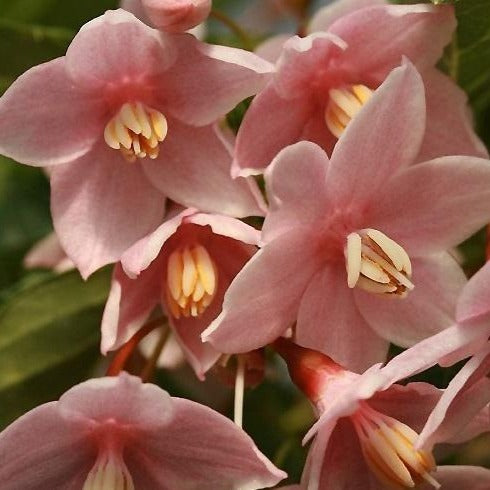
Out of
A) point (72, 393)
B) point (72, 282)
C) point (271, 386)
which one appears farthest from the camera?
point (271, 386)

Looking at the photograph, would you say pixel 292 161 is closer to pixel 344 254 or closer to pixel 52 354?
pixel 344 254

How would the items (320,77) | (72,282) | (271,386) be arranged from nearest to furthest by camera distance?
(320,77) < (72,282) < (271,386)

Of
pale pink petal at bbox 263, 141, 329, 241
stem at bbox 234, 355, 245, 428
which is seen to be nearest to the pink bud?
pale pink petal at bbox 263, 141, 329, 241

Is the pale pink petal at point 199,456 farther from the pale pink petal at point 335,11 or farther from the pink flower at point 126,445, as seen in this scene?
the pale pink petal at point 335,11

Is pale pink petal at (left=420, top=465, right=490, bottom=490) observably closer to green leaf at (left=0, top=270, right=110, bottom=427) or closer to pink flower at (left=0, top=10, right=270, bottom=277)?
pink flower at (left=0, top=10, right=270, bottom=277)

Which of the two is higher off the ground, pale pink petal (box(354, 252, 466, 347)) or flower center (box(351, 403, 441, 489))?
pale pink petal (box(354, 252, 466, 347))

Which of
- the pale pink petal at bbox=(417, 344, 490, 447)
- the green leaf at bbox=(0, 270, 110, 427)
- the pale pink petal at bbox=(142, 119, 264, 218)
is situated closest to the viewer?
the pale pink petal at bbox=(417, 344, 490, 447)

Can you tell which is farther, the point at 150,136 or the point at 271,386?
the point at 271,386

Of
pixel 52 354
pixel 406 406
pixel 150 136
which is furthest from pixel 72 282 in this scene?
pixel 406 406

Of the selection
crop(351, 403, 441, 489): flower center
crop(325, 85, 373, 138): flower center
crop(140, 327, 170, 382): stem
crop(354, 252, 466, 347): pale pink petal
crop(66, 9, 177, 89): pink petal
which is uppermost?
crop(66, 9, 177, 89): pink petal
